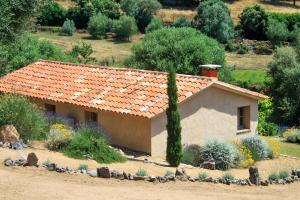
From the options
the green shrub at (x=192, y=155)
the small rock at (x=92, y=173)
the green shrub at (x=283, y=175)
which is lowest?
the green shrub at (x=192, y=155)

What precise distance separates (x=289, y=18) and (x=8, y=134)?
211 feet

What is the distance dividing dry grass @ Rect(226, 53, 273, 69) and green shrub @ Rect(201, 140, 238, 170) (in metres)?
41.5

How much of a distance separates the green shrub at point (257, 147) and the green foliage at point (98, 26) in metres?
49.7

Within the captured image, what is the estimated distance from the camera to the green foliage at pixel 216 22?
248 ft

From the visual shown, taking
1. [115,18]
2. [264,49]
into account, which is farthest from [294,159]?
[115,18]

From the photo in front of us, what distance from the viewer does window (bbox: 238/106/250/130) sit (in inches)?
1099

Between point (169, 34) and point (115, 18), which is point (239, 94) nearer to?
point (169, 34)

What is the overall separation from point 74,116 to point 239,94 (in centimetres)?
697

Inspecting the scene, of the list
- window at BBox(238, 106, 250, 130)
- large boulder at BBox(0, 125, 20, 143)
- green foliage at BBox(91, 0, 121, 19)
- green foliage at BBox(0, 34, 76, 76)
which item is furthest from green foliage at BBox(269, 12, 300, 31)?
large boulder at BBox(0, 125, 20, 143)

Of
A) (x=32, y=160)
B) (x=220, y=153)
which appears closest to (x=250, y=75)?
Answer: (x=220, y=153)

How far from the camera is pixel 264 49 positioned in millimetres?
74812

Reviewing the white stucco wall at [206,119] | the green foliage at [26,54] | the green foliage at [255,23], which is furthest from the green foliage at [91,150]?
the green foliage at [255,23]

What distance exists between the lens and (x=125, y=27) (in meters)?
74.2

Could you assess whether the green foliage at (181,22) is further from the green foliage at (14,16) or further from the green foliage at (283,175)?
the green foliage at (283,175)
